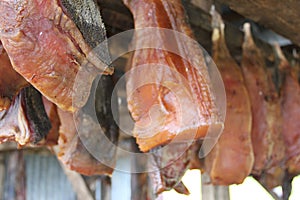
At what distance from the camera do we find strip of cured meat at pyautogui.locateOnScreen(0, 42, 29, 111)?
123 cm

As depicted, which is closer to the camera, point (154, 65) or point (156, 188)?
point (154, 65)

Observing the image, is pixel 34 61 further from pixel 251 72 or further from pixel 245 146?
pixel 251 72

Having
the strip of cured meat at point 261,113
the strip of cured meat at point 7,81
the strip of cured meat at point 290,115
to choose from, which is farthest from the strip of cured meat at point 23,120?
the strip of cured meat at point 290,115

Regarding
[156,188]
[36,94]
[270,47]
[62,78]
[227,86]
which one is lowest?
[156,188]

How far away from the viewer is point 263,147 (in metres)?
2.38

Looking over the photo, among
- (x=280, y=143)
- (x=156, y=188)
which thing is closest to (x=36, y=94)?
(x=156, y=188)

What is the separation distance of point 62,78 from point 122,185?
3.69 meters

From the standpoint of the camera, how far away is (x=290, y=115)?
2.51 metres

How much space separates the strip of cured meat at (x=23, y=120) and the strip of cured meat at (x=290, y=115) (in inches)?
59.3

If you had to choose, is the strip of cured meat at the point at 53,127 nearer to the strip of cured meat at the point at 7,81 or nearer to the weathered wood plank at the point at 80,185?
the strip of cured meat at the point at 7,81

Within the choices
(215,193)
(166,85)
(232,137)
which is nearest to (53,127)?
(166,85)

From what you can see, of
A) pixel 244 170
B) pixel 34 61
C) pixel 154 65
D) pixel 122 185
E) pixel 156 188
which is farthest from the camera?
pixel 122 185

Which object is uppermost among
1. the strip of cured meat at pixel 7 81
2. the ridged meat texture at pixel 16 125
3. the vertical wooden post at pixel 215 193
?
the strip of cured meat at pixel 7 81

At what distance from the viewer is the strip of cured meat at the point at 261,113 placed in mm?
2383
